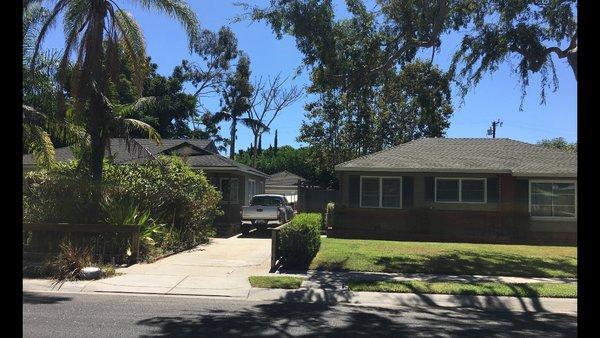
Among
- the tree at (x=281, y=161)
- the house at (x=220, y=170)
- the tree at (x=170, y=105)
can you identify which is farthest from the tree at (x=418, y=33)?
the tree at (x=281, y=161)

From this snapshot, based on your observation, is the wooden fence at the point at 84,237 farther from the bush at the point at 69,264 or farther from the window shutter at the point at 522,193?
the window shutter at the point at 522,193

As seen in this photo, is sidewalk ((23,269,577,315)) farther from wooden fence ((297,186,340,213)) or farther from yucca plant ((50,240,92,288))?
wooden fence ((297,186,340,213))

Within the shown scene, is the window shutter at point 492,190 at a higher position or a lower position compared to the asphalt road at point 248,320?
higher

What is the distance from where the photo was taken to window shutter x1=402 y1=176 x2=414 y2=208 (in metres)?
23.0

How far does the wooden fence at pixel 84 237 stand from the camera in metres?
13.5

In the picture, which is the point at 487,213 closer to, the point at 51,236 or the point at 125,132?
the point at 125,132

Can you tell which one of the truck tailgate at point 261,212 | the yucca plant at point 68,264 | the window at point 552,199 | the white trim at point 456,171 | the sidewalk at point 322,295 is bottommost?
the sidewalk at point 322,295

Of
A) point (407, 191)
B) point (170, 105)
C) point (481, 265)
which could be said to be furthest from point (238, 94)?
point (481, 265)

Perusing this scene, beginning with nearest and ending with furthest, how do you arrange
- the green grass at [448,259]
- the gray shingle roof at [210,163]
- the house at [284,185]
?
the green grass at [448,259] → the gray shingle roof at [210,163] → the house at [284,185]

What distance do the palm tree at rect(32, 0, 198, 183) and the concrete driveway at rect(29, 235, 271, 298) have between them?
3827 millimetres

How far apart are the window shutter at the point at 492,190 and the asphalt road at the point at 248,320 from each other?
545 inches

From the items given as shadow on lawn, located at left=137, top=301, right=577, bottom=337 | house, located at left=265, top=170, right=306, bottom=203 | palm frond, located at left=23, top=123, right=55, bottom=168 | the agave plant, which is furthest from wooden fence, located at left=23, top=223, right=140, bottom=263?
house, located at left=265, top=170, right=306, bottom=203

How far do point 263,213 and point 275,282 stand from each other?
1150cm

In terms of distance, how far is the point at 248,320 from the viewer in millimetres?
8062
